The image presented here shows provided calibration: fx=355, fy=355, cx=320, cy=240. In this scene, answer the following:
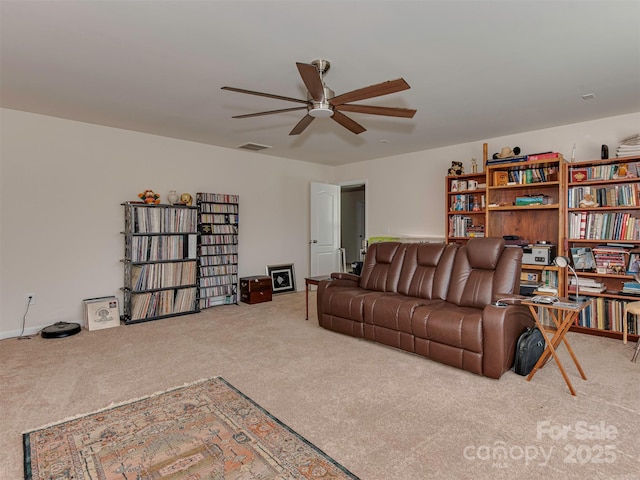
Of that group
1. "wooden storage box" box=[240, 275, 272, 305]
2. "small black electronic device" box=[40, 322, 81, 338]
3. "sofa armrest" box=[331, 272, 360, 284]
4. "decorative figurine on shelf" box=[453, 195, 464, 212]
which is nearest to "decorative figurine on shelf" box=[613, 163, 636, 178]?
"decorative figurine on shelf" box=[453, 195, 464, 212]

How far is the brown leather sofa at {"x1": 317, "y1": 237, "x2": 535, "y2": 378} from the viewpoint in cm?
286

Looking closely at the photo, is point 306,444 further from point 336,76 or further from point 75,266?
point 75,266

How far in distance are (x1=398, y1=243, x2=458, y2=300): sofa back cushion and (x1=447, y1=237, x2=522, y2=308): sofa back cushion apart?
86 mm

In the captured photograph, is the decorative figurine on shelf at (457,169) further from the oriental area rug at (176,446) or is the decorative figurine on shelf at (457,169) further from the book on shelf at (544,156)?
the oriental area rug at (176,446)

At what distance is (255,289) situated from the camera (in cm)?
572

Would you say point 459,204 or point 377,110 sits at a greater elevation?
point 377,110

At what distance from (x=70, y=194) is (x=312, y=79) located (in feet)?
12.0

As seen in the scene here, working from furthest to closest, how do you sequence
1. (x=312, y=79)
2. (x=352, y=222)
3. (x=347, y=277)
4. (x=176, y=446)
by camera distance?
1. (x=352, y=222)
2. (x=347, y=277)
3. (x=312, y=79)
4. (x=176, y=446)

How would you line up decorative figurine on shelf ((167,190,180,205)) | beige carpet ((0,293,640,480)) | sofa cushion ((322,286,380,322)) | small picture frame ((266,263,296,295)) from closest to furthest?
beige carpet ((0,293,640,480)) < sofa cushion ((322,286,380,322)) < decorative figurine on shelf ((167,190,180,205)) < small picture frame ((266,263,296,295))

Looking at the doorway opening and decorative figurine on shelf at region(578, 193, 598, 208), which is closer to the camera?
decorative figurine on shelf at region(578, 193, 598, 208)

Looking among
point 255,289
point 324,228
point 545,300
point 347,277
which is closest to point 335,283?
point 347,277

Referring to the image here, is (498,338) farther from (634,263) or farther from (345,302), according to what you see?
(634,263)

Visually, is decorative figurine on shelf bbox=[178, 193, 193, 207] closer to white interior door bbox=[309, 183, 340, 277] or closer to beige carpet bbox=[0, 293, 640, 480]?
beige carpet bbox=[0, 293, 640, 480]

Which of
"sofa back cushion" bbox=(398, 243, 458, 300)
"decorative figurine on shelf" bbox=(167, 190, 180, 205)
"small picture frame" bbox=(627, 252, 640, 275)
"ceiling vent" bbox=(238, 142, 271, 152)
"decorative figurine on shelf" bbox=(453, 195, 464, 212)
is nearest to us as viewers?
"sofa back cushion" bbox=(398, 243, 458, 300)
